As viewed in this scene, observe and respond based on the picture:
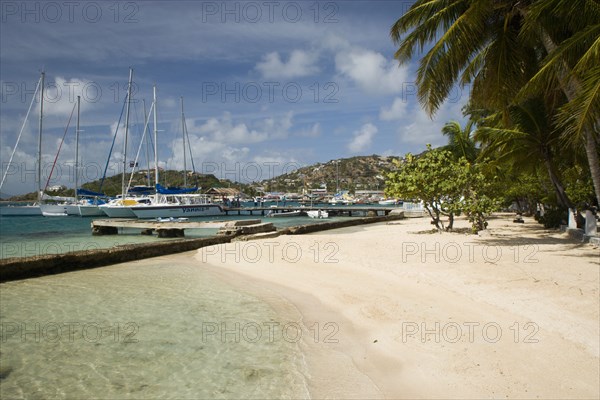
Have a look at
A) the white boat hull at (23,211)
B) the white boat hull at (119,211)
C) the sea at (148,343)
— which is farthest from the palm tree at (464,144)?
the white boat hull at (23,211)

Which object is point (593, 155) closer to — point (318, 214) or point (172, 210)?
point (318, 214)

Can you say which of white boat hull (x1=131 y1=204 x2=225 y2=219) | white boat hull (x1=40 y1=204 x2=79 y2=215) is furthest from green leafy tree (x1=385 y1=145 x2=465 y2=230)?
white boat hull (x1=40 y1=204 x2=79 y2=215)

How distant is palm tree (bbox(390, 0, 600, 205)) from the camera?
300 inches

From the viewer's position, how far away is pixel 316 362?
536 centimetres

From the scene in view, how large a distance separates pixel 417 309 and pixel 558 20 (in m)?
7.25

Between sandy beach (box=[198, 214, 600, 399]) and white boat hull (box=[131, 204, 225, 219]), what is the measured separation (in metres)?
36.9

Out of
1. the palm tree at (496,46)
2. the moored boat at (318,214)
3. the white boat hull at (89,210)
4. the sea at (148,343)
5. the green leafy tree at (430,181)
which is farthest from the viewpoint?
the white boat hull at (89,210)

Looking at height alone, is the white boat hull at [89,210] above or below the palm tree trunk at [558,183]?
below

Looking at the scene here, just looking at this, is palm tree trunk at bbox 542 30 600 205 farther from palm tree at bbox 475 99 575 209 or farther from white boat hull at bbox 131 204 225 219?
white boat hull at bbox 131 204 225 219

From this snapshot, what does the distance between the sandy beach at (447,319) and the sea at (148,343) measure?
1.72 ft

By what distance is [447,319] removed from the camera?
6.43m

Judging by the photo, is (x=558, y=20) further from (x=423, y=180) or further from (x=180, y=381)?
(x=180, y=381)

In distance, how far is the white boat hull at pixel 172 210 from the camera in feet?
151

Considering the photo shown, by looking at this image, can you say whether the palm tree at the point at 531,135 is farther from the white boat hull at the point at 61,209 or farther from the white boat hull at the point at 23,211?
the white boat hull at the point at 23,211
